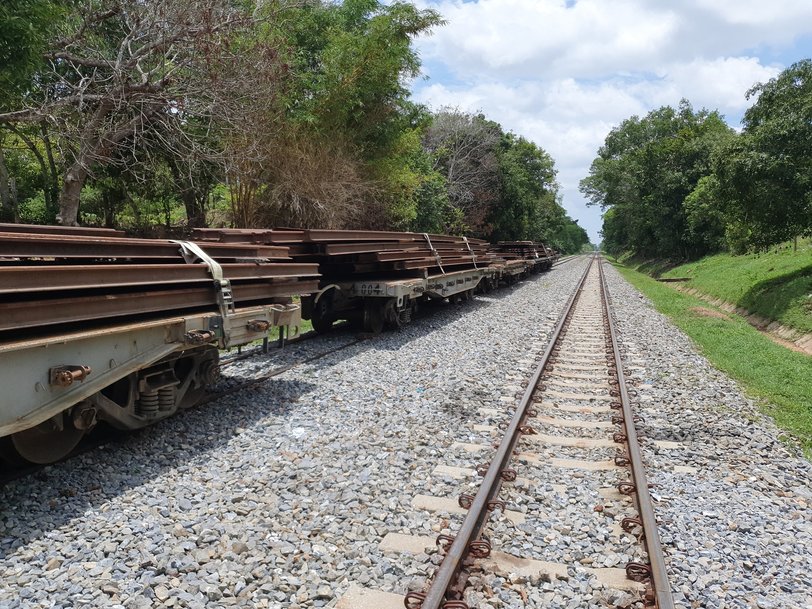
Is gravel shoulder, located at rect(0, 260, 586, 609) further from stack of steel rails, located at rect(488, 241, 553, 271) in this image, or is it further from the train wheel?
stack of steel rails, located at rect(488, 241, 553, 271)

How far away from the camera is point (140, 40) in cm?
1265

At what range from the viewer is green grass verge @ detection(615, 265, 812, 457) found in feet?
23.7

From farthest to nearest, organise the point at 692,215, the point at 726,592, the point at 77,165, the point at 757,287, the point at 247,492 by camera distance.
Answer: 1. the point at 692,215
2. the point at 757,287
3. the point at 77,165
4. the point at 247,492
5. the point at 726,592

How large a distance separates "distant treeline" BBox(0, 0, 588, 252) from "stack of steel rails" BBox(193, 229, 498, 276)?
3.49 metres

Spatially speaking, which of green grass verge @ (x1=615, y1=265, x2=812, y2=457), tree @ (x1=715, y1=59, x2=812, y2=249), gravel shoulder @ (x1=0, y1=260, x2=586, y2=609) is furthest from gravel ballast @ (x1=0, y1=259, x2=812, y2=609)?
tree @ (x1=715, y1=59, x2=812, y2=249)

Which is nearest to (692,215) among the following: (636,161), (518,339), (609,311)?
(636,161)

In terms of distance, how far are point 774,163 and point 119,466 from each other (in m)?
17.5

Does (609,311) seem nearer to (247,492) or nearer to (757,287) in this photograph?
(757,287)

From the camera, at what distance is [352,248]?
10734 millimetres

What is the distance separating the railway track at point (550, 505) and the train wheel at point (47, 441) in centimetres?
268

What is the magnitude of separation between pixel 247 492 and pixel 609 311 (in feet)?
46.3

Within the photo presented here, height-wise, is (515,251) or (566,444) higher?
(515,251)

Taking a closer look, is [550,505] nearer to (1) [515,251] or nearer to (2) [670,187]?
(1) [515,251]

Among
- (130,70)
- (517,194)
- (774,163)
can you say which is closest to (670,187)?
(517,194)
